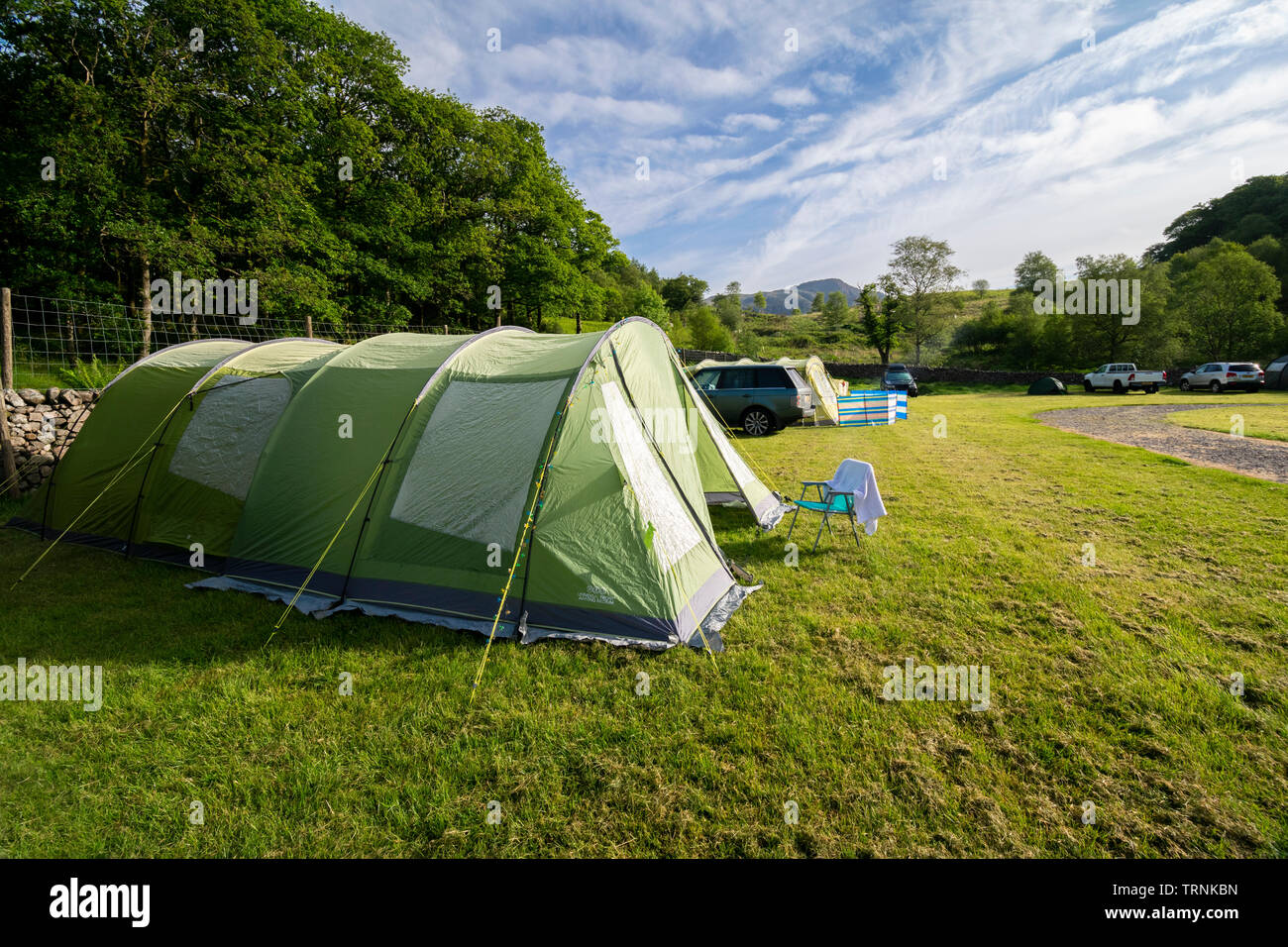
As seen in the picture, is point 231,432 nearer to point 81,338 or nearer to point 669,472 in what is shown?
point 669,472

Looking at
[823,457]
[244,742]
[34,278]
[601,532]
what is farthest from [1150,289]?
[34,278]

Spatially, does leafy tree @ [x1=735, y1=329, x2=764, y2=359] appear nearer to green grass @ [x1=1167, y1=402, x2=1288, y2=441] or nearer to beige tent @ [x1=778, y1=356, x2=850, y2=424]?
beige tent @ [x1=778, y1=356, x2=850, y2=424]

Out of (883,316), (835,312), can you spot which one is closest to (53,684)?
(883,316)

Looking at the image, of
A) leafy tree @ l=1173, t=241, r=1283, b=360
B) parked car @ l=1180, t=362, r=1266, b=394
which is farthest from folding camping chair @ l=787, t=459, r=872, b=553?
leafy tree @ l=1173, t=241, r=1283, b=360

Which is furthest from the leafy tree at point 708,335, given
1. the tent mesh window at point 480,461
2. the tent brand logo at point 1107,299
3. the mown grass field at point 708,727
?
the mown grass field at point 708,727

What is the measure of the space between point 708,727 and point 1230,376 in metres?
36.5

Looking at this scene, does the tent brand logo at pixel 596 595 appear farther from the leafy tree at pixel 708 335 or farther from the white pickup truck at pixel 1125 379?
the leafy tree at pixel 708 335

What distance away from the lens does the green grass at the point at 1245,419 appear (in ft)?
40.9

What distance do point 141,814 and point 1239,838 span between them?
17.0 ft

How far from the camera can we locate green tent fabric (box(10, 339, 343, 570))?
17.7 feet

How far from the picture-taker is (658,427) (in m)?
5.12
